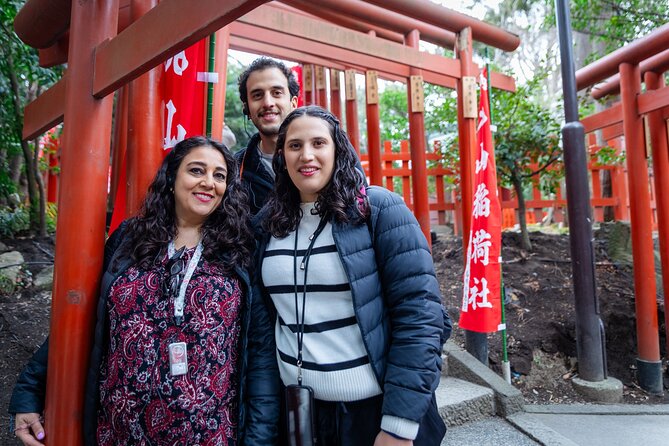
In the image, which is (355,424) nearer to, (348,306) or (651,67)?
(348,306)

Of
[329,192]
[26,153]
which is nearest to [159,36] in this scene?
[329,192]

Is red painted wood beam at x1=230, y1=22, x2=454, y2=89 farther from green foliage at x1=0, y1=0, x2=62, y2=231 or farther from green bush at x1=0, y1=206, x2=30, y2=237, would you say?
green bush at x1=0, y1=206, x2=30, y2=237

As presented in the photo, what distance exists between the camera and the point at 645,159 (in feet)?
15.6

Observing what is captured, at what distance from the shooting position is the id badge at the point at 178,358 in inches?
53.4

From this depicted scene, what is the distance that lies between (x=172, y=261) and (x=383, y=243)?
0.71m

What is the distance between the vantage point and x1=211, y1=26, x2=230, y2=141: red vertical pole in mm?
2150

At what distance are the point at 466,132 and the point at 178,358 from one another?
3.28 meters

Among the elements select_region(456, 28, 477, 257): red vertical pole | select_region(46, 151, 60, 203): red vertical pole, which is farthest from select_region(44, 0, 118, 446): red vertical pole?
select_region(46, 151, 60, 203): red vertical pole

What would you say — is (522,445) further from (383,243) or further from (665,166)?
(665,166)

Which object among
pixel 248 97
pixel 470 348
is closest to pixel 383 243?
pixel 248 97

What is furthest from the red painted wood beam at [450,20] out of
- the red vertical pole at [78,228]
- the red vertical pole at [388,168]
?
the red vertical pole at [388,168]

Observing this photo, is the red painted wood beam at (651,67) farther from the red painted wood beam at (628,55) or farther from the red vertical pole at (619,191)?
the red vertical pole at (619,191)

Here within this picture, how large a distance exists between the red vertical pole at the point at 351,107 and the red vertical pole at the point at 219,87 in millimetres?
1794

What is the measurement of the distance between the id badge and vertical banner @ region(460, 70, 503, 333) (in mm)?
2619
